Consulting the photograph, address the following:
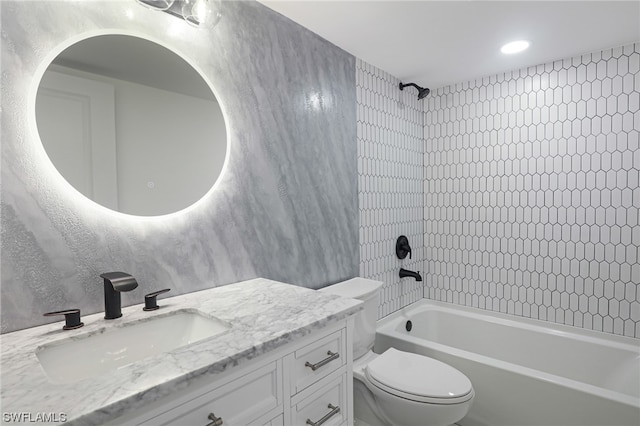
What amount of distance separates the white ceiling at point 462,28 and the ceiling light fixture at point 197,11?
0.39 m

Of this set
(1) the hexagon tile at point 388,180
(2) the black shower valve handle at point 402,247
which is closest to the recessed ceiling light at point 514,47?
(1) the hexagon tile at point 388,180

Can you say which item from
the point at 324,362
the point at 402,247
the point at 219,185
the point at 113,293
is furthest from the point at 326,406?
the point at 402,247

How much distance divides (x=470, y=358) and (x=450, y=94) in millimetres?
2163

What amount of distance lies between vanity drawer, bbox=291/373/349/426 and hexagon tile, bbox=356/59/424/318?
3.90ft

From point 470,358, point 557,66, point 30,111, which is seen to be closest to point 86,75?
point 30,111

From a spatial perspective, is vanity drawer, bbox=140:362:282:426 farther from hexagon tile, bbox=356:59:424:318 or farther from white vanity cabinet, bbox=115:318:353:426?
hexagon tile, bbox=356:59:424:318

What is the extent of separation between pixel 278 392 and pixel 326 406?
0.89ft

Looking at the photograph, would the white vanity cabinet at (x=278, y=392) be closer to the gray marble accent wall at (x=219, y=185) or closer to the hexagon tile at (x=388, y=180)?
the gray marble accent wall at (x=219, y=185)

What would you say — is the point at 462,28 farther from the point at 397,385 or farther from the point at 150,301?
the point at 150,301

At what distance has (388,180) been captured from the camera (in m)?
2.59

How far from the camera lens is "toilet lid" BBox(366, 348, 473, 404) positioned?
1.54m

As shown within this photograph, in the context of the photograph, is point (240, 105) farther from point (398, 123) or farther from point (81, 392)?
point (398, 123)

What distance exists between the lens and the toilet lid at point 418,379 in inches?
60.5

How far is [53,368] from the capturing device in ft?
2.89
